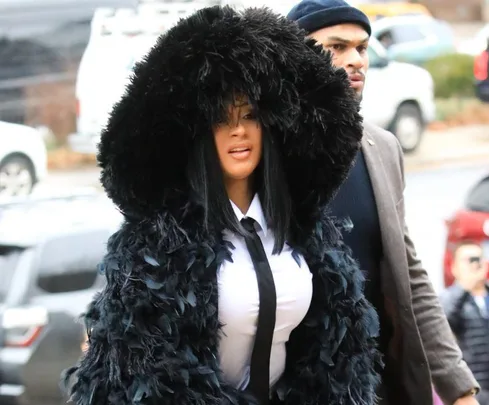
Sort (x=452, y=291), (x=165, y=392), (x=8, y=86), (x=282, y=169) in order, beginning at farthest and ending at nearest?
(x=452, y=291) → (x=8, y=86) → (x=282, y=169) → (x=165, y=392)

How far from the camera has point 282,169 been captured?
180 centimetres

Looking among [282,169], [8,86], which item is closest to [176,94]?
[282,169]

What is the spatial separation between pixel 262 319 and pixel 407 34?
2.77 m

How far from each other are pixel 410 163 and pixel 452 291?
1.98ft

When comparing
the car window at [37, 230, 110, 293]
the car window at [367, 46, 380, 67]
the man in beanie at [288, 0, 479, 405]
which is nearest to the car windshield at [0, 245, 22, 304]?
the car window at [37, 230, 110, 293]

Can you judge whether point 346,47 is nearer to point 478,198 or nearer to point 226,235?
point 226,235

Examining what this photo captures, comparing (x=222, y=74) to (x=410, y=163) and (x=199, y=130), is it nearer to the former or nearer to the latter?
(x=199, y=130)

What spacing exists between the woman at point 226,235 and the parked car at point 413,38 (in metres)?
2.42

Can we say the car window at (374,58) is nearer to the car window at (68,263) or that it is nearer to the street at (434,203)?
the street at (434,203)

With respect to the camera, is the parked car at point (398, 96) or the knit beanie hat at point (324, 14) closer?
the knit beanie hat at point (324, 14)

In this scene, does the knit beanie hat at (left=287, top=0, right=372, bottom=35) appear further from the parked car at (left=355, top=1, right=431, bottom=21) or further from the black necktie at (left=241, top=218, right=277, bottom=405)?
the parked car at (left=355, top=1, right=431, bottom=21)

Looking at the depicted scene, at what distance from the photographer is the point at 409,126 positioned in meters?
4.19

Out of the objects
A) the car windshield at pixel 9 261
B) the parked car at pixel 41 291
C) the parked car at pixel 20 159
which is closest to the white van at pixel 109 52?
the parked car at pixel 20 159

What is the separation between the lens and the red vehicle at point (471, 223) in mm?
4141
